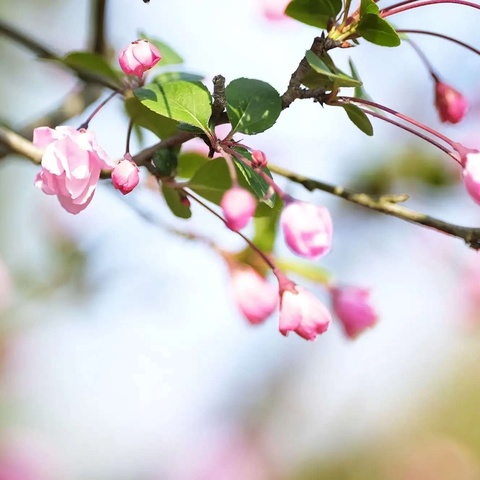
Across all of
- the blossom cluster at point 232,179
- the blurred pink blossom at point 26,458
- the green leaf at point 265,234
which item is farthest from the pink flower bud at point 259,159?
the blurred pink blossom at point 26,458

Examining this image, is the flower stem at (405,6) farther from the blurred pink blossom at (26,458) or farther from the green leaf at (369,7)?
the blurred pink blossom at (26,458)

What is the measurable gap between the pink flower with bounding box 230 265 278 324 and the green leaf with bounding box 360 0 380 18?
0.41m

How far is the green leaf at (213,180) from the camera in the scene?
0.79 m

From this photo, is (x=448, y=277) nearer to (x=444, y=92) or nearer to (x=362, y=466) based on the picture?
(x=362, y=466)

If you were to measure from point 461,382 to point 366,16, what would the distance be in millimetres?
3328

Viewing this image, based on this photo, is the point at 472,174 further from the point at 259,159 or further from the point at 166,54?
the point at 166,54

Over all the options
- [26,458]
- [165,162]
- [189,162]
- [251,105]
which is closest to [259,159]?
[251,105]

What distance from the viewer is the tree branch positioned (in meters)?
0.75

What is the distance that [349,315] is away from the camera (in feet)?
3.62

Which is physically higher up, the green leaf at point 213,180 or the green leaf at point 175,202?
the green leaf at point 213,180

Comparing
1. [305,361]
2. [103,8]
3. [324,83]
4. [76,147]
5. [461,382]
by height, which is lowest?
[76,147]

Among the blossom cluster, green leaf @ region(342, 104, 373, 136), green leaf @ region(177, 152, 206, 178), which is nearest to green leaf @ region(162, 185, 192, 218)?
the blossom cluster

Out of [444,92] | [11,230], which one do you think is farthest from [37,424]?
[444,92]

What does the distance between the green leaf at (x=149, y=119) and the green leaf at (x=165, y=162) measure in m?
0.03
